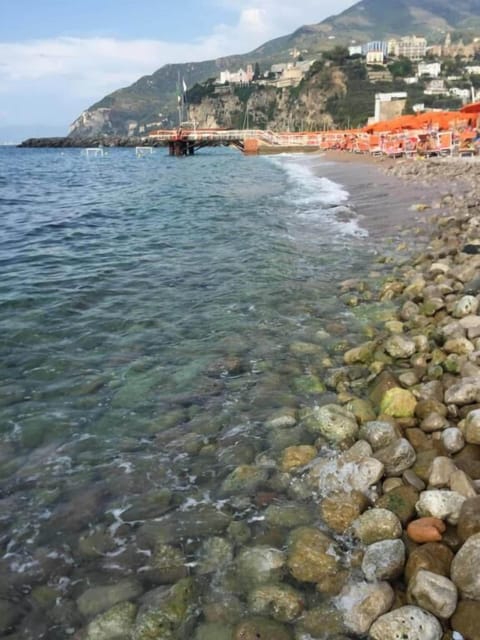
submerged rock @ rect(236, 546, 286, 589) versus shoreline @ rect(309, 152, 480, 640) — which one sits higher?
shoreline @ rect(309, 152, 480, 640)

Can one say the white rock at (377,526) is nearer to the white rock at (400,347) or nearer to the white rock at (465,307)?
the white rock at (400,347)

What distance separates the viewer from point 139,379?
6.10 m

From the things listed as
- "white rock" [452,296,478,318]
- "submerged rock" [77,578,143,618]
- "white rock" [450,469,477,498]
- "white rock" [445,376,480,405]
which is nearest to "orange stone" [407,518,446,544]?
"white rock" [450,469,477,498]

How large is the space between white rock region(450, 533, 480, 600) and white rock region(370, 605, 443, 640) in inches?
11.1

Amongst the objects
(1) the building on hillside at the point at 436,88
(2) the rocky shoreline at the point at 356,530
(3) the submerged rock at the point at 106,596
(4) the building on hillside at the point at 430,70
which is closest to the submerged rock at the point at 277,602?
(2) the rocky shoreline at the point at 356,530

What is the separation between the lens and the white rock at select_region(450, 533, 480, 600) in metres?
2.84

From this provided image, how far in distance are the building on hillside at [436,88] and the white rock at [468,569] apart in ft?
577

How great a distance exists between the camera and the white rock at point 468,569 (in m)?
2.84

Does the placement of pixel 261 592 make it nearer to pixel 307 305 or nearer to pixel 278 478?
pixel 278 478

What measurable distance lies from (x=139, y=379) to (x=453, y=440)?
3.56 meters

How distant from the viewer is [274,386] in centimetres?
582

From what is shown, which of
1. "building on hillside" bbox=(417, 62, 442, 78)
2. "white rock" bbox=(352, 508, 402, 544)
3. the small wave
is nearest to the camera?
"white rock" bbox=(352, 508, 402, 544)

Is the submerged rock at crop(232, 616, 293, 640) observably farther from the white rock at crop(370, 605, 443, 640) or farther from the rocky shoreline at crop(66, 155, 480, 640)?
the white rock at crop(370, 605, 443, 640)

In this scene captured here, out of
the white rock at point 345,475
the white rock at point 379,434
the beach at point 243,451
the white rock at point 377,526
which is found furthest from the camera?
the white rock at point 379,434
